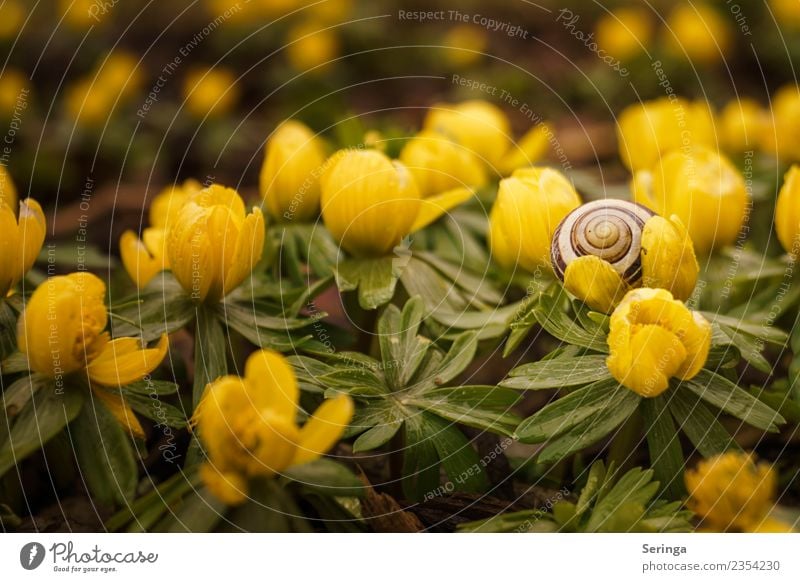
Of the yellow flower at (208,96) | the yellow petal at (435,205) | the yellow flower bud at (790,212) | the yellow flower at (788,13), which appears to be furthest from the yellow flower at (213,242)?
the yellow flower at (788,13)

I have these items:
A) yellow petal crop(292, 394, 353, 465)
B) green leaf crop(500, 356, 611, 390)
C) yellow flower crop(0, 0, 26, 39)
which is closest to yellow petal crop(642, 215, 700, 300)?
green leaf crop(500, 356, 611, 390)

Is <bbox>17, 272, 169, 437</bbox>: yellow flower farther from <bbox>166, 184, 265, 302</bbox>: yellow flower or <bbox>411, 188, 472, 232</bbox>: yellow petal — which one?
<bbox>411, 188, 472, 232</bbox>: yellow petal

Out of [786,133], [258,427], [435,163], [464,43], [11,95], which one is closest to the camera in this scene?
[258,427]

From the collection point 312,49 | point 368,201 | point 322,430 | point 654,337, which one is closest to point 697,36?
point 312,49

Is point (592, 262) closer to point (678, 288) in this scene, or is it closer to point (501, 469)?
point (678, 288)

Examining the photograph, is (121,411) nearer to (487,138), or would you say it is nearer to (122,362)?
(122,362)
